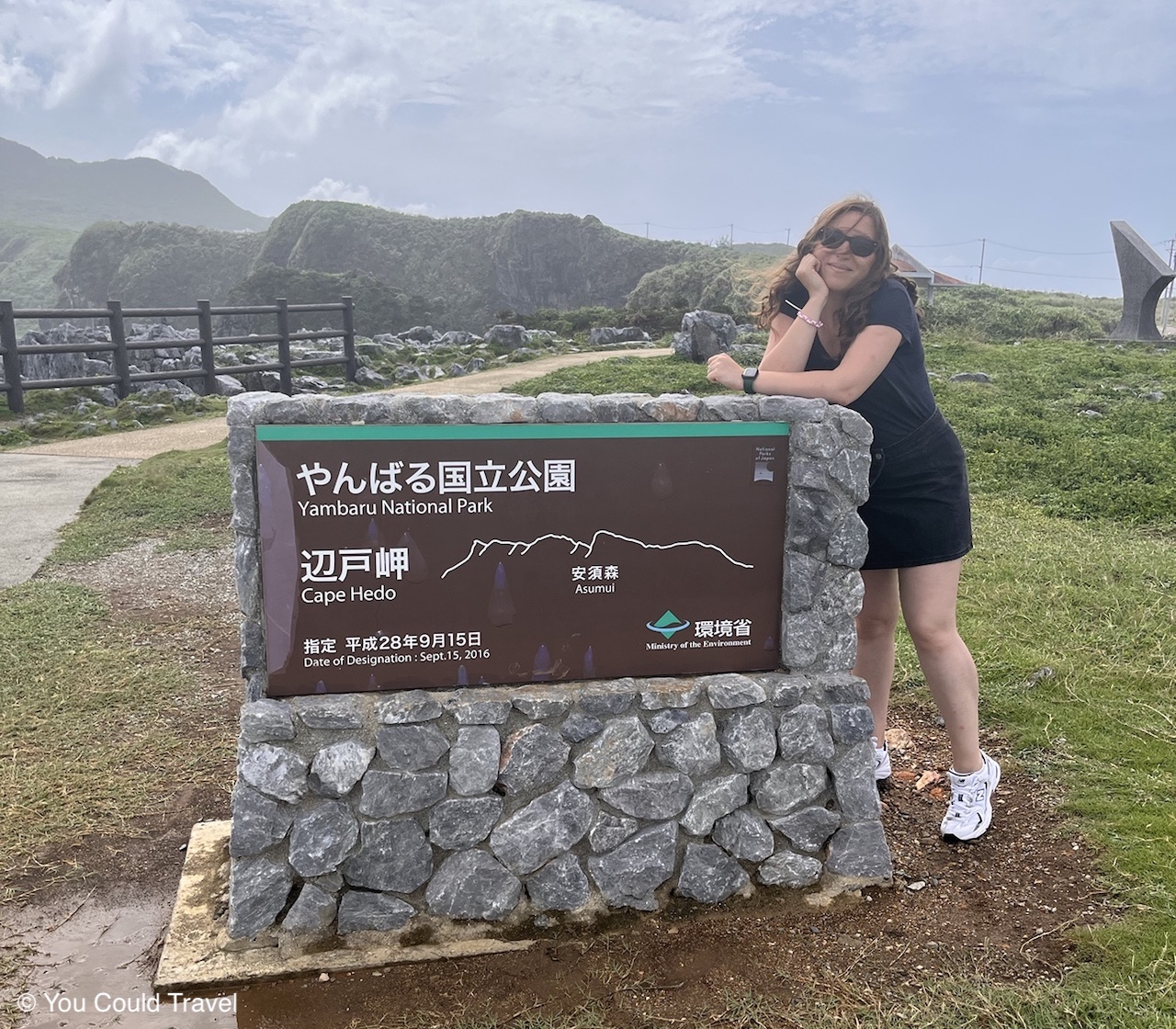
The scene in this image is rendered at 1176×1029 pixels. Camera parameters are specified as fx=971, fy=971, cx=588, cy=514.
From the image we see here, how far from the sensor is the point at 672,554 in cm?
270

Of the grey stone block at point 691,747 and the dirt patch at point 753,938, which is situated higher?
the grey stone block at point 691,747

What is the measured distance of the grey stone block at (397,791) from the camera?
256 cm

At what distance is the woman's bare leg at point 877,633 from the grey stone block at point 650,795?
76 cm

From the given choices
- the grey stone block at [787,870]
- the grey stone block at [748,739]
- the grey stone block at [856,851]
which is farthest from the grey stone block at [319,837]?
the grey stone block at [856,851]

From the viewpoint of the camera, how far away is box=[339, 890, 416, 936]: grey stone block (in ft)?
8.48

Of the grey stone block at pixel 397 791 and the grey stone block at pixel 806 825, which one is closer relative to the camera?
the grey stone block at pixel 397 791

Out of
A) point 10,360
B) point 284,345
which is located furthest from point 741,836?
point 284,345

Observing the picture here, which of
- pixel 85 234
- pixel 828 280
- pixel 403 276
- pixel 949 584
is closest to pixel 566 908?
pixel 949 584

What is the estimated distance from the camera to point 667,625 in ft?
8.95

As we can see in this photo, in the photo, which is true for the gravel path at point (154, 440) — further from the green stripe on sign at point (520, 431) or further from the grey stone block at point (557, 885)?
the grey stone block at point (557, 885)

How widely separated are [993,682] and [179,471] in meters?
6.56

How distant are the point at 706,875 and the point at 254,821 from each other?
124cm

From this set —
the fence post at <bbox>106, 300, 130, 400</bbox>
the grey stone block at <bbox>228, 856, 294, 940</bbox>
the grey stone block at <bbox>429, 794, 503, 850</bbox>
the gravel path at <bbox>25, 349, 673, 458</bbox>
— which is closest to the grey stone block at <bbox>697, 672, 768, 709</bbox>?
the grey stone block at <bbox>429, 794, 503, 850</bbox>

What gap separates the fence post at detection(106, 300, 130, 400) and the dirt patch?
33.9 feet
